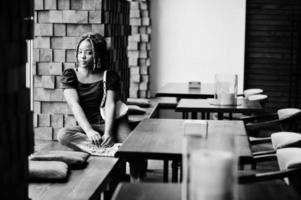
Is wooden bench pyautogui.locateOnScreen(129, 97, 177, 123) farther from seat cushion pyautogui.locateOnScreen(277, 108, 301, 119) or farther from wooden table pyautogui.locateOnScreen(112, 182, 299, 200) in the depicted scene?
wooden table pyautogui.locateOnScreen(112, 182, 299, 200)

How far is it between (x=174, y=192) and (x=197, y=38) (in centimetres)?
640

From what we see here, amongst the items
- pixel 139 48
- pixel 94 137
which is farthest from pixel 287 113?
pixel 139 48

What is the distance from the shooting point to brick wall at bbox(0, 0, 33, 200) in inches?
66.9

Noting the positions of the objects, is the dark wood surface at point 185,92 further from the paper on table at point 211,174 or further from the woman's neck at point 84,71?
the paper on table at point 211,174

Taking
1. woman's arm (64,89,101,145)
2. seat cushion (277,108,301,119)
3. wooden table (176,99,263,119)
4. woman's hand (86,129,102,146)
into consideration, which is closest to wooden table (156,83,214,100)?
wooden table (176,99,263,119)

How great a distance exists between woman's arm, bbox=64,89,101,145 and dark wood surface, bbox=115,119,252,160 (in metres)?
0.50

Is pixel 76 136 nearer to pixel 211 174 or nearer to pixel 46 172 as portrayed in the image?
pixel 46 172

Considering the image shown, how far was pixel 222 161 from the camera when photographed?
1.43 m

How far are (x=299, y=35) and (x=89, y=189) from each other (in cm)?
597

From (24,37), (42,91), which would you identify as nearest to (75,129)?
(42,91)

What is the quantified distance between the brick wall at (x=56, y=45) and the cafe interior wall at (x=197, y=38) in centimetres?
328

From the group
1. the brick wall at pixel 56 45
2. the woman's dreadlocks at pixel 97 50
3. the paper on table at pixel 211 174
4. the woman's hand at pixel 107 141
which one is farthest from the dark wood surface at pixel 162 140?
the brick wall at pixel 56 45

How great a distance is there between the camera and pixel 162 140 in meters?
3.04

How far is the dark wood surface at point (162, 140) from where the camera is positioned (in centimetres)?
272
